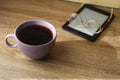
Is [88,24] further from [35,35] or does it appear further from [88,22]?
[35,35]

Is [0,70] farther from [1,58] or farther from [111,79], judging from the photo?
[111,79]

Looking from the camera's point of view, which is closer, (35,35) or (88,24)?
(35,35)

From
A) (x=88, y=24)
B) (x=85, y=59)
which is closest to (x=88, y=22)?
(x=88, y=24)

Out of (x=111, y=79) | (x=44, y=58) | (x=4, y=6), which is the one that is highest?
(x=4, y=6)

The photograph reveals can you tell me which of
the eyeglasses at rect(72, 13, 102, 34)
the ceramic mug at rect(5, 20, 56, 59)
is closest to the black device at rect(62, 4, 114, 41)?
the eyeglasses at rect(72, 13, 102, 34)

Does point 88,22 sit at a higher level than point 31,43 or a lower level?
lower

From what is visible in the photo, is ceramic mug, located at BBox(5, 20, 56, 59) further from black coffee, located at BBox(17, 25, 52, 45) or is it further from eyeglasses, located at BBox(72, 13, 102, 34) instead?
eyeglasses, located at BBox(72, 13, 102, 34)

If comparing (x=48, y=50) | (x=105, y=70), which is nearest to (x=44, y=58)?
(x=48, y=50)
